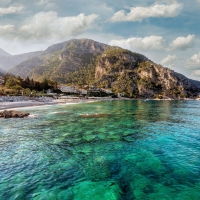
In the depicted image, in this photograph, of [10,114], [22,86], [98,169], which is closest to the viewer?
[98,169]

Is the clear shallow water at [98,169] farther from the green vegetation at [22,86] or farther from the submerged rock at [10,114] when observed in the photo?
the green vegetation at [22,86]

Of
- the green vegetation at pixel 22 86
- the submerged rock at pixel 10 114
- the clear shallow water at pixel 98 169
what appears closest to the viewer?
the clear shallow water at pixel 98 169

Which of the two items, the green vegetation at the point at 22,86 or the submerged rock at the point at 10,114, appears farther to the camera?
the green vegetation at the point at 22,86

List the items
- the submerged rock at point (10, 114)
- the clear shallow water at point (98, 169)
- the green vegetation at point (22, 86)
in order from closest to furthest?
the clear shallow water at point (98, 169) < the submerged rock at point (10, 114) < the green vegetation at point (22, 86)

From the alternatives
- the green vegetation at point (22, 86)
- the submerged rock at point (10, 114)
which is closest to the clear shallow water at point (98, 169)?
the submerged rock at point (10, 114)

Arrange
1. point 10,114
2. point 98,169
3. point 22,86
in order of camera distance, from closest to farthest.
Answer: point 98,169 < point 10,114 < point 22,86

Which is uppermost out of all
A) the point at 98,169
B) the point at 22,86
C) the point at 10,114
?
the point at 22,86

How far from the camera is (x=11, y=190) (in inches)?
398

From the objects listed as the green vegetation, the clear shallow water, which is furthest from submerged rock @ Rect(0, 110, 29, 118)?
the green vegetation

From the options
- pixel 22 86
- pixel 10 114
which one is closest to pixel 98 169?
pixel 10 114

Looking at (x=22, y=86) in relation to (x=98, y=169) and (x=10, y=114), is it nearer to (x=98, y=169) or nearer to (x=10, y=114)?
(x=10, y=114)

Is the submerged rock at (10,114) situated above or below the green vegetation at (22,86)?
below

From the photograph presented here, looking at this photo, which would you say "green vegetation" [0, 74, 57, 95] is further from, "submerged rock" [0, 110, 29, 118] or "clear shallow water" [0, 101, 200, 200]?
"clear shallow water" [0, 101, 200, 200]

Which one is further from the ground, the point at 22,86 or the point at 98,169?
the point at 22,86
